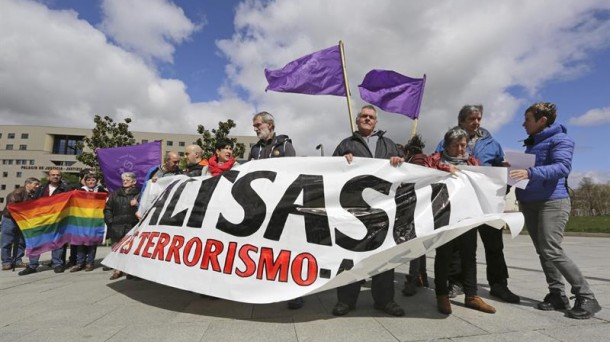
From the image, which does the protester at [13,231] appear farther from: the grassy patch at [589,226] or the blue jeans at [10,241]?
the grassy patch at [589,226]

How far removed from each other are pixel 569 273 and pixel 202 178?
13.2ft

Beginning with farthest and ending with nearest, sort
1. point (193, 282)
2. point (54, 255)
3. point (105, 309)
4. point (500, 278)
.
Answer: point (54, 255) → point (500, 278) → point (105, 309) → point (193, 282)

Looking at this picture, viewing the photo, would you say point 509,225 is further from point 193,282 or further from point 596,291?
point 193,282

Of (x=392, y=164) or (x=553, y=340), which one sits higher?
(x=392, y=164)

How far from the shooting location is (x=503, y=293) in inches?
153

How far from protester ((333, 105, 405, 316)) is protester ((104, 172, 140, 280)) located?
3.98 meters

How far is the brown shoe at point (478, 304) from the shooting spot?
330 centimetres

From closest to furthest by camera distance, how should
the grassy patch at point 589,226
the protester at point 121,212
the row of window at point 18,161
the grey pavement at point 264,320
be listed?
the grey pavement at point 264,320
the protester at point 121,212
the grassy patch at point 589,226
the row of window at point 18,161

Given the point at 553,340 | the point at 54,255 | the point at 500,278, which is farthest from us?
the point at 54,255

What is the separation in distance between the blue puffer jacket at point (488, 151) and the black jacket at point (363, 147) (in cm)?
75

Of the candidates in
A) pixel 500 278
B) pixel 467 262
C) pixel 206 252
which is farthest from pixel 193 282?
pixel 500 278

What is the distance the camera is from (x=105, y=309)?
3.69 meters

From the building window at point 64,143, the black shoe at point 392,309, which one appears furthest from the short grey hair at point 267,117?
the building window at point 64,143

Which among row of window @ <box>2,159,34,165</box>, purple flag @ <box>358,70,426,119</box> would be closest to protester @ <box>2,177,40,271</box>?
purple flag @ <box>358,70,426,119</box>
